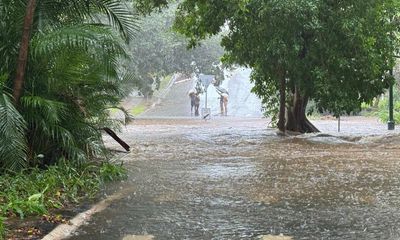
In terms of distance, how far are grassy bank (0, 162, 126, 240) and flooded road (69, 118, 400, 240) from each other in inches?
18.9

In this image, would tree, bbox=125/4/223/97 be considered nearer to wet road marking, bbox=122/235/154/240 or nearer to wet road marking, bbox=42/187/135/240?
wet road marking, bbox=42/187/135/240

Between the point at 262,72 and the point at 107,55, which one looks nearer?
the point at 107,55

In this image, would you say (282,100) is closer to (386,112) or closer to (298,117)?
(298,117)

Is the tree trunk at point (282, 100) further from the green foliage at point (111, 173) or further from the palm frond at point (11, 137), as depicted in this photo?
the palm frond at point (11, 137)

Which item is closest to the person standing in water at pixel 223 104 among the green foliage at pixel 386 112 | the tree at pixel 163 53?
the tree at pixel 163 53

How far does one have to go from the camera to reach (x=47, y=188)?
23.0 feet

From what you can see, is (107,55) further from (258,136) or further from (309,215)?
(258,136)

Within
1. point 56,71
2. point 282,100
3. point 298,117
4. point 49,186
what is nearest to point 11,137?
point 49,186

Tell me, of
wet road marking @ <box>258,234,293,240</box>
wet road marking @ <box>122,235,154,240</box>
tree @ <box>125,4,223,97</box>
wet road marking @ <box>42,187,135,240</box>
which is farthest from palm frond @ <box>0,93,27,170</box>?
tree @ <box>125,4,223,97</box>

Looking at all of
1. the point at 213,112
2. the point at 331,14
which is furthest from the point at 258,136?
the point at 213,112

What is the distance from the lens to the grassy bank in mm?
6219

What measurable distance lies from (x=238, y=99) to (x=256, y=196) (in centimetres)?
4003

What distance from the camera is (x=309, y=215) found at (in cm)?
653

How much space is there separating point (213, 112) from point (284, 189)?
118 ft
